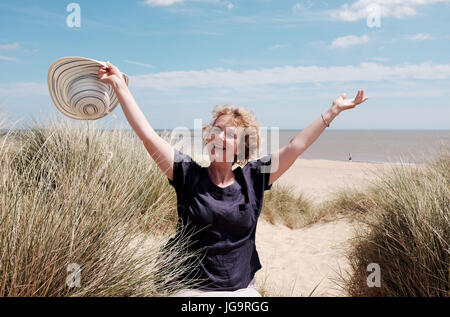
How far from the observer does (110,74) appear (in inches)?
104

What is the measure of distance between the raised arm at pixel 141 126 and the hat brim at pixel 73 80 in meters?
0.23

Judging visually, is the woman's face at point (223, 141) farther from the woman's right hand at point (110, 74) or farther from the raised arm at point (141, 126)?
the woman's right hand at point (110, 74)

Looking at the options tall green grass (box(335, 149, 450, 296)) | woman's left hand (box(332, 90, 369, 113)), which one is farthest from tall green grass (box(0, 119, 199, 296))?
tall green grass (box(335, 149, 450, 296))

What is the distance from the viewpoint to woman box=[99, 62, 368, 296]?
7.93 ft

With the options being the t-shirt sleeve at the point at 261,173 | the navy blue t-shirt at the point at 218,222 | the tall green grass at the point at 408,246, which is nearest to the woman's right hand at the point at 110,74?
the navy blue t-shirt at the point at 218,222

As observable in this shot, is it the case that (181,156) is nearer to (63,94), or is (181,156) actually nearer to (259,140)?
(259,140)

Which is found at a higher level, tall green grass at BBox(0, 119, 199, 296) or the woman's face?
the woman's face

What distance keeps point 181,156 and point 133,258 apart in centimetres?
76

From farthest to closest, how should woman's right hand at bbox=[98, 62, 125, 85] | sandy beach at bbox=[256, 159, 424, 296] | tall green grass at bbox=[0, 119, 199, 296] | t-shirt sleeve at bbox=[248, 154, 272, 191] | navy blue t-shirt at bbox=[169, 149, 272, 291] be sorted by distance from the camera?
sandy beach at bbox=[256, 159, 424, 296] < t-shirt sleeve at bbox=[248, 154, 272, 191] < woman's right hand at bbox=[98, 62, 125, 85] < navy blue t-shirt at bbox=[169, 149, 272, 291] < tall green grass at bbox=[0, 119, 199, 296]

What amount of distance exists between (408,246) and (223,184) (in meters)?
1.71

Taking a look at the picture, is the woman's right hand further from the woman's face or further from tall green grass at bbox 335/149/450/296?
tall green grass at bbox 335/149/450/296

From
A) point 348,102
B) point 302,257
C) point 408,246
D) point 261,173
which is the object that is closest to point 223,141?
point 261,173

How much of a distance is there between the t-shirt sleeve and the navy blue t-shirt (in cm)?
6
